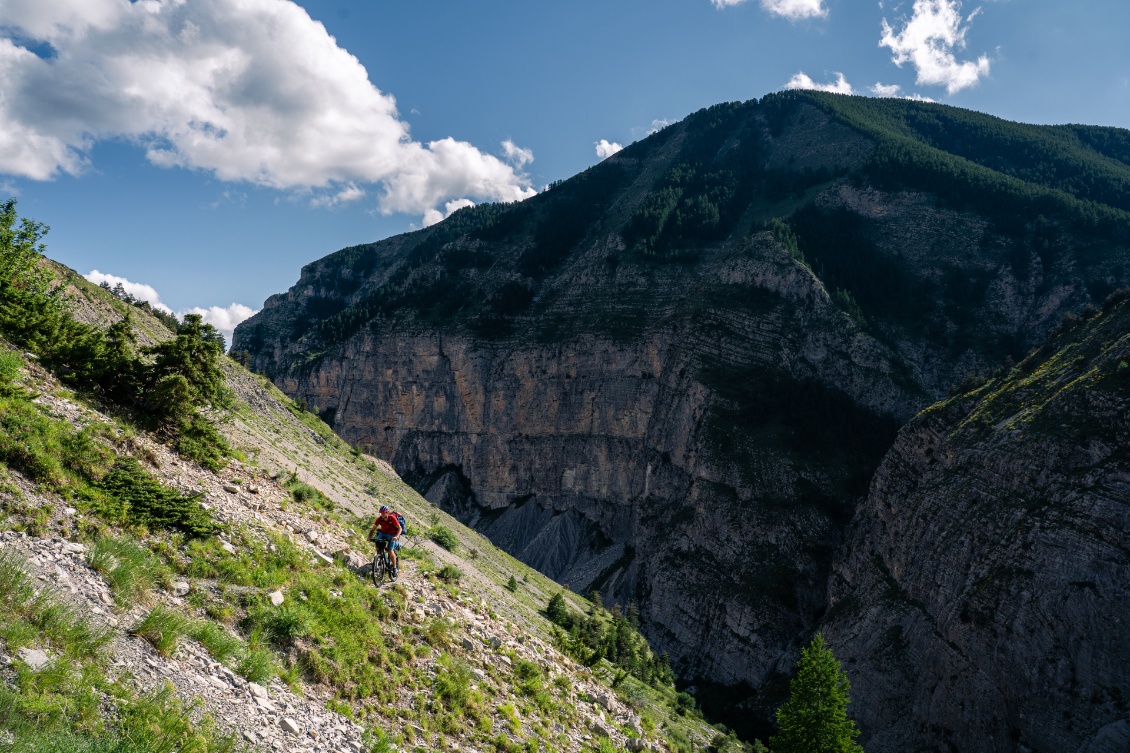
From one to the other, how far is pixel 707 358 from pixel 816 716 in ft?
227

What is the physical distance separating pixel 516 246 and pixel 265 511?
13853 centimetres

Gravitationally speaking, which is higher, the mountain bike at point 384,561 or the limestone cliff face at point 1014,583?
the limestone cliff face at point 1014,583

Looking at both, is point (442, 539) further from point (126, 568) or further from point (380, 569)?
point (126, 568)

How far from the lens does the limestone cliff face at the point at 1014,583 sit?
38.1 m

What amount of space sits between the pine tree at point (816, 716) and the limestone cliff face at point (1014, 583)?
49.0ft

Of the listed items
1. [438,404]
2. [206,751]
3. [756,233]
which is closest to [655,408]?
[756,233]

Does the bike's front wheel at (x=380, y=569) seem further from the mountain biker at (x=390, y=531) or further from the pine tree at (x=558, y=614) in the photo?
the pine tree at (x=558, y=614)

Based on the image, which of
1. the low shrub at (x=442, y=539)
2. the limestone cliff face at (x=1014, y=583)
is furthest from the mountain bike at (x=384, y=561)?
the limestone cliff face at (x=1014, y=583)

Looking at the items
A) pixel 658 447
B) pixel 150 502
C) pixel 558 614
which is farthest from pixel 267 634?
pixel 658 447

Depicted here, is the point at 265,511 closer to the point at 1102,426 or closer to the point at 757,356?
the point at 1102,426

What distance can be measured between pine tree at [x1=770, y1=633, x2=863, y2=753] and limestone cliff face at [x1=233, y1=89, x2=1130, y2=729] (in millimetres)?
19556

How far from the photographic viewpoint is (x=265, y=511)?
1620 cm

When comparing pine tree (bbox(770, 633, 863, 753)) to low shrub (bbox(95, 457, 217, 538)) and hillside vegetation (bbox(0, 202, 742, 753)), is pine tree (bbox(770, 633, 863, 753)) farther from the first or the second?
low shrub (bbox(95, 457, 217, 538))

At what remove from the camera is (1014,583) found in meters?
42.3
